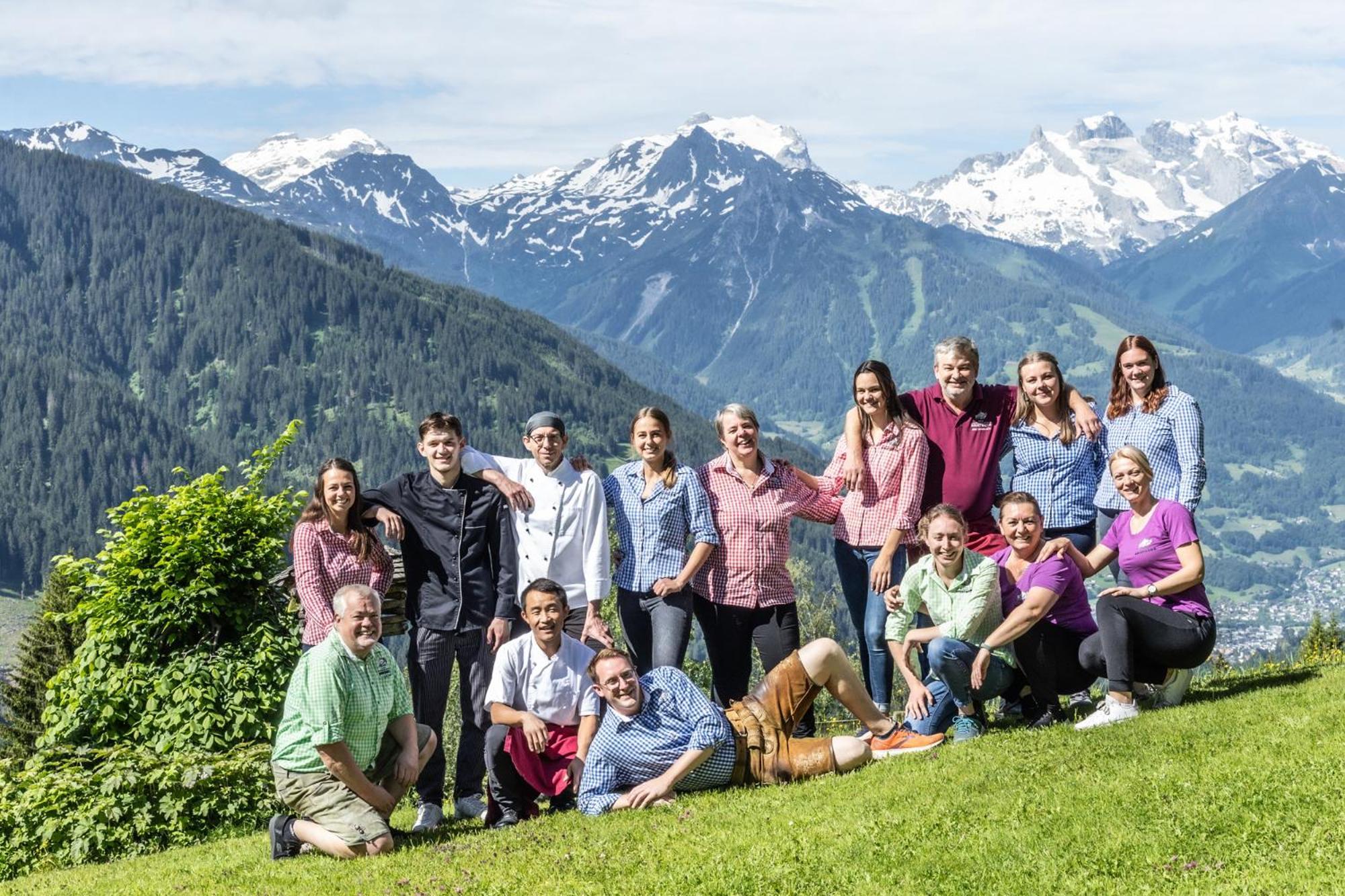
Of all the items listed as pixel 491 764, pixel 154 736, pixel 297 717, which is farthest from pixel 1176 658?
pixel 154 736

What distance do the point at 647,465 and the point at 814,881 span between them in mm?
4933

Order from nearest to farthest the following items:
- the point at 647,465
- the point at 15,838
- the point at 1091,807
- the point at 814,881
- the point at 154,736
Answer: the point at 814,881 → the point at 1091,807 → the point at 647,465 → the point at 15,838 → the point at 154,736

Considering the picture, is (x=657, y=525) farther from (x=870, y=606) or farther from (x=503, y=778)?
(x=503, y=778)

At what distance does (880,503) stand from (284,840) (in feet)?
19.9

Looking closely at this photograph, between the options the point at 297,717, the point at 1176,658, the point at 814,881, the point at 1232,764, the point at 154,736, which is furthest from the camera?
the point at 154,736

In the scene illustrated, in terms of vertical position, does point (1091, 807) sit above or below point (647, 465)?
below

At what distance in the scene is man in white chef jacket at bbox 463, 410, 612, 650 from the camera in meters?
11.5

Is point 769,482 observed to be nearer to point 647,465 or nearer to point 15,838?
point 647,465

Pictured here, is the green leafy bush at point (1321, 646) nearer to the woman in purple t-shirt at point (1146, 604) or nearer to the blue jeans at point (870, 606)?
the woman in purple t-shirt at point (1146, 604)

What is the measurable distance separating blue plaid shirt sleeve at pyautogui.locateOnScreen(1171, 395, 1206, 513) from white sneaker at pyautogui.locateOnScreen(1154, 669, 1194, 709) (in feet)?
5.00

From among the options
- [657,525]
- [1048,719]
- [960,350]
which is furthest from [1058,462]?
[657,525]

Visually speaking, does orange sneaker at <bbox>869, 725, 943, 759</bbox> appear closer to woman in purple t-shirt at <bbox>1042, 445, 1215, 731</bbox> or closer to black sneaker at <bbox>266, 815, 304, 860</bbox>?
woman in purple t-shirt at <bbox>1042, 445, 1215, 731</bbox>

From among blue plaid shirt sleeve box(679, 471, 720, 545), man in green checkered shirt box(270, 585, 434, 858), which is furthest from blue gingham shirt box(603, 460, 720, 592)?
man in green checkered shirt box(270, 585, 434, 858)

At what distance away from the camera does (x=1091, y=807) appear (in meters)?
8.51
